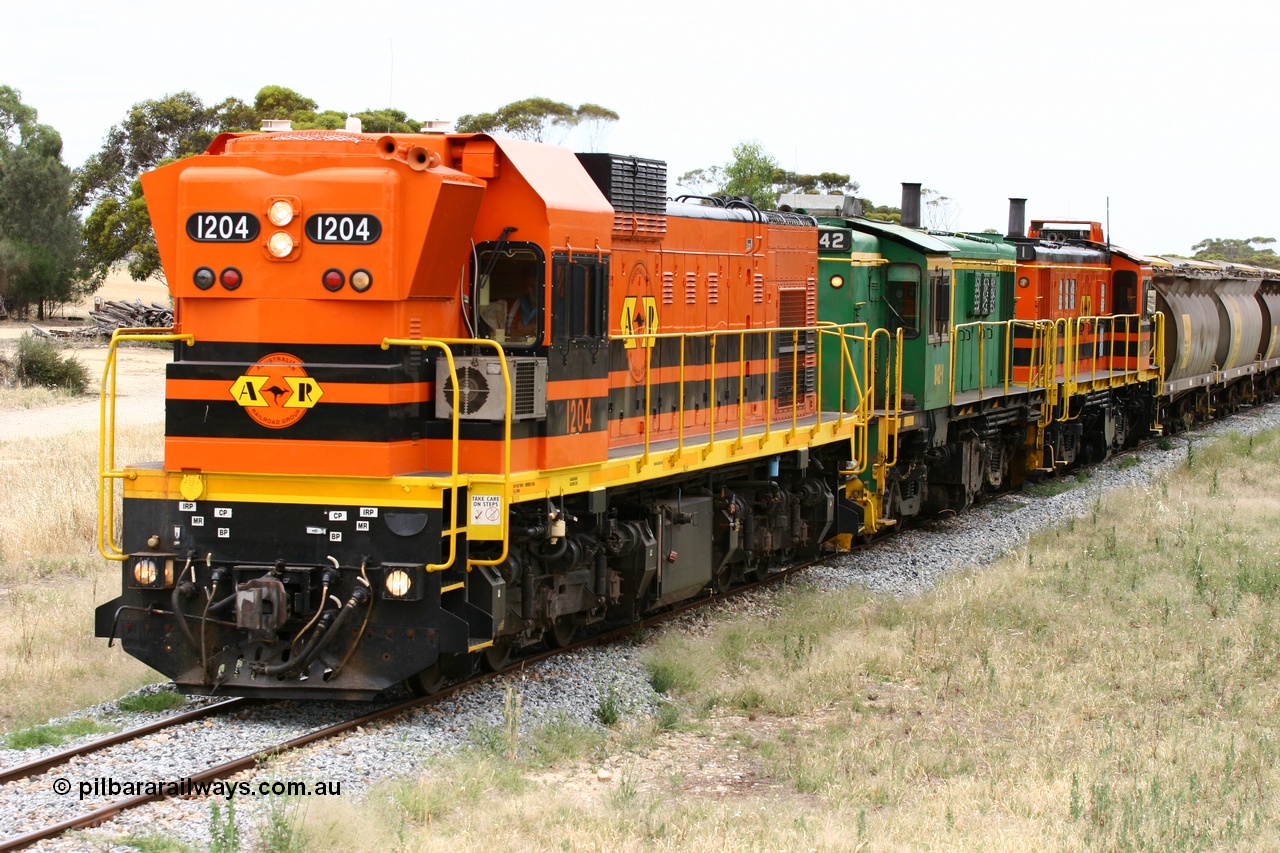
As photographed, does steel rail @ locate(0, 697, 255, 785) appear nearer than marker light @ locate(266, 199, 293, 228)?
Yes

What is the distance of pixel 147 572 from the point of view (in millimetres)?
8781

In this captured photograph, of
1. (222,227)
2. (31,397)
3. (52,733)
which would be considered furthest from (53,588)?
(31,397)

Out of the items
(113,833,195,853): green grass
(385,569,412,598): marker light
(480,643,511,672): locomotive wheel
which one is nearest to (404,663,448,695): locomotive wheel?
(480,643,511,672): locomotive wheel

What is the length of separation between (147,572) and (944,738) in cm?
509

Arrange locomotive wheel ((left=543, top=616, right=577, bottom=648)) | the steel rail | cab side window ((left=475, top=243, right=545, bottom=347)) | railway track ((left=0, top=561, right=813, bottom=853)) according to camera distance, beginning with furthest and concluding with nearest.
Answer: locomotive wheel ((left=543, top=616, right=577, bottom=648)) < cab side window ((left=475, top=243, right=545, bottom=347)) < the steel rail < railway track ((left=0, top=561, right=813, bottom=853))

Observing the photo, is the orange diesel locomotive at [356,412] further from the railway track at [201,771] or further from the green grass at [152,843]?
the green grass at [152,843]

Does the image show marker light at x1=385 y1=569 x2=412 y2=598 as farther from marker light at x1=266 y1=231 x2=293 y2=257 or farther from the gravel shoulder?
the gravel shoulder

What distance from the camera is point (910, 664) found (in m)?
10.7

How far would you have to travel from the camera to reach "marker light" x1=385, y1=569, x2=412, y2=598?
8414mm

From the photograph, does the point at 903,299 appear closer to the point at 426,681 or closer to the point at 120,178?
the point at 426,681

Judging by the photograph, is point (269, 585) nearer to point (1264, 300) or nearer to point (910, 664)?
point (910, 664)

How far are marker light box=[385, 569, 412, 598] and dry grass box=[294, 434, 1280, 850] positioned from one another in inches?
43.4

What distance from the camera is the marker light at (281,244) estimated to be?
8.61m

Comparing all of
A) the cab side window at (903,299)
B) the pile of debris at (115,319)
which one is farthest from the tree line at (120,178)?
the cab side window at (903,299)
